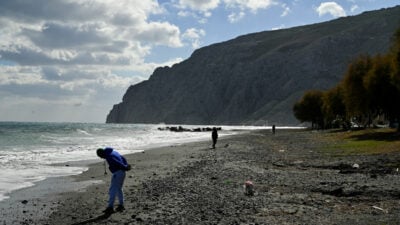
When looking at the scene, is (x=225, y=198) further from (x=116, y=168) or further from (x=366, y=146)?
(x=366, y=146)

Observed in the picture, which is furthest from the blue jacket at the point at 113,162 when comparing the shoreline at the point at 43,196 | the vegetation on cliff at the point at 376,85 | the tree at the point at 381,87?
the tree at the point at 381,87

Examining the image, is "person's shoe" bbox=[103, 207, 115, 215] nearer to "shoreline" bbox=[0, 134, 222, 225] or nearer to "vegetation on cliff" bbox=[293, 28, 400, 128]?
"shoreline" bbox=[0, 134, 222, 225]

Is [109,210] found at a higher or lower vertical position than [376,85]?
lower

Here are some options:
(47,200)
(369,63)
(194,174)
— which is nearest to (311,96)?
(369,63)

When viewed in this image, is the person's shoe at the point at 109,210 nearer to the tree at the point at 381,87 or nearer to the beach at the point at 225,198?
the beach at the point at 225,198

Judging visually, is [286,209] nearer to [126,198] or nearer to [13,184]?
[126,198]

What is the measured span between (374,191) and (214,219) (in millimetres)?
5810

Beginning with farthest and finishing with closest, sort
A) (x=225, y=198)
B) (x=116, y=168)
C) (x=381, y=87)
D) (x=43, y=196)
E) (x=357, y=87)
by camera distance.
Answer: (x=357, y=87) < (x=381, y=87) < (x=43, y=196) < (x=225, y=198) < (x=116, y=168)

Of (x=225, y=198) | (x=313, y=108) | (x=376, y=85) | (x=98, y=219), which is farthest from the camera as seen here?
(x=313, y=108)

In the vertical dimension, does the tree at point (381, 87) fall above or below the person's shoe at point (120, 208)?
above

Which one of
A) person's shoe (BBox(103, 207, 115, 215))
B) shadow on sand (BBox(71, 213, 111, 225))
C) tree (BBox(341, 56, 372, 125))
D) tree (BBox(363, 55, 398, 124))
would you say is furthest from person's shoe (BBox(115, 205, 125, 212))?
tree (BBox(341, 56, 372, 125))

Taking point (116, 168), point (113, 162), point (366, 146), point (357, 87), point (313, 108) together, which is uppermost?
point (357, 87)

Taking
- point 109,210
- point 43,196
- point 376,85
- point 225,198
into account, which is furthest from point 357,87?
point 109,210

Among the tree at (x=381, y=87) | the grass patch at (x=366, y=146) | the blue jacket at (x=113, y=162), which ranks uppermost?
the tree at (x=381, y=87)
